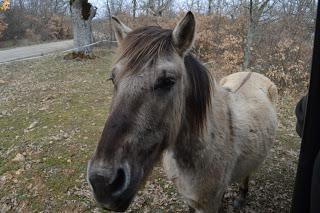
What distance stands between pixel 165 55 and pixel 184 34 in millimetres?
216

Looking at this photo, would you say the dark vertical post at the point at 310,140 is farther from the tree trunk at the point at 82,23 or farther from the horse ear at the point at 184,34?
the tree trunk at the point at 82,23

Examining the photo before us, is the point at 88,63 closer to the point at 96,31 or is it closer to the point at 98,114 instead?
the point at 98,114

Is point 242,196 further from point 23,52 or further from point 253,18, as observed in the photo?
point 23,52

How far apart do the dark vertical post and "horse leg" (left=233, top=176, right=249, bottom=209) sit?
1891mm

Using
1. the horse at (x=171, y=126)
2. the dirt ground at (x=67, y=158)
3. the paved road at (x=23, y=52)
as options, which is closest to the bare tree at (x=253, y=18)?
the dirt ground at (x=67, y=158)

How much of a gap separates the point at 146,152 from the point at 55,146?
374 centimetres

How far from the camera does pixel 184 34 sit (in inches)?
86.0

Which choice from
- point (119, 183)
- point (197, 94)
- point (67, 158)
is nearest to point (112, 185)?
→ point (119, 183)

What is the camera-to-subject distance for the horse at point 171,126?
1.78 m

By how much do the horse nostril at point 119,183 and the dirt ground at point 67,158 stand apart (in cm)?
212

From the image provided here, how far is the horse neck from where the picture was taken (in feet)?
8.23

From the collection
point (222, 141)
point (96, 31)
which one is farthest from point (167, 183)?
point (96, 31)

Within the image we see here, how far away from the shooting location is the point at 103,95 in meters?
8.10

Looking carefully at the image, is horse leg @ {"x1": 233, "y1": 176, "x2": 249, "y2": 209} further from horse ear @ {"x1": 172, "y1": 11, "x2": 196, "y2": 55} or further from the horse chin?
the horse chin
